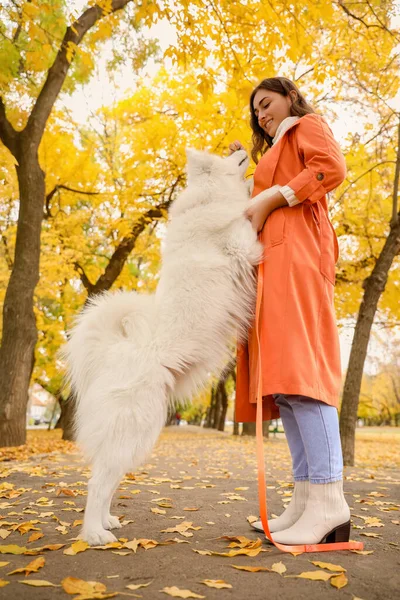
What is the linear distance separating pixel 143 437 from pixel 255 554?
0.69 m

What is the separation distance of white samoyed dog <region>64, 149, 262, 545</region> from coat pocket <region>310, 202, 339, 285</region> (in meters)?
0.31

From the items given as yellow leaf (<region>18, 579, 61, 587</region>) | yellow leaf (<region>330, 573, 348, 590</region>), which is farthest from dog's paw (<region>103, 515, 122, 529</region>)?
yellow leaf (<region>330, 573, 348, 590</region>)

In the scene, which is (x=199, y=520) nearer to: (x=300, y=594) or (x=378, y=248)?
(x=300, y=594)

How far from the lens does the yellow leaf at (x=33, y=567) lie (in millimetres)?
1746

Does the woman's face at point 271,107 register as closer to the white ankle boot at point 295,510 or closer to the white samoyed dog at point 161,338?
the white samoyed dog at point 161,338

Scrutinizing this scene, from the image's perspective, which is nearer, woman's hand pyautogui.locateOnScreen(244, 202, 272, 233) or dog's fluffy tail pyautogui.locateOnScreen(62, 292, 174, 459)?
dog's fluffy tail pyautogui.locateOnScreen(62, 292, 174, 459)

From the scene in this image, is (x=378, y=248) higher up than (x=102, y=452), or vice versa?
(x=378, y=248)

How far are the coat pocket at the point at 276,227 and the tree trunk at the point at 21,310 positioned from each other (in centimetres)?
547

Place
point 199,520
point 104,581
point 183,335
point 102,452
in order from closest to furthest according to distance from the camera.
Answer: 1. point 104,581
2. point 102,452
3. point 183,335
4. point 199,520

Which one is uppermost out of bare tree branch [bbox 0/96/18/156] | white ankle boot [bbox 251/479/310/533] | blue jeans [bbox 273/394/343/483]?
bare tree branch [bbox 0/96/18/156]

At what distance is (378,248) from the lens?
35.4ft

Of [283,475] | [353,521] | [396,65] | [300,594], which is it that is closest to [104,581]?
[300,594]

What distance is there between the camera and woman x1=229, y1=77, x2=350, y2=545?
7.07ft

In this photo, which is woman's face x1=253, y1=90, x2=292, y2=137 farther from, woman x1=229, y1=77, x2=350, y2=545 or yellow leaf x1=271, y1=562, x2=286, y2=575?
yellow leaf x1=271, y1=562, x2=286, y2=575
